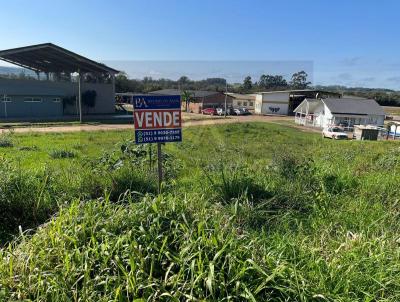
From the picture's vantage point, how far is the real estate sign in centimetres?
424

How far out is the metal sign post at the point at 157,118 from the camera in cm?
424

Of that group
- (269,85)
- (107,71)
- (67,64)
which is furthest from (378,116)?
(269,85)

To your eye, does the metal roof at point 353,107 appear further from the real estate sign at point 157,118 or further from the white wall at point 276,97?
the real estate sign at point 157,118

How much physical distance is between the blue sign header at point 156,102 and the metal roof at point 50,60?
1283 inches

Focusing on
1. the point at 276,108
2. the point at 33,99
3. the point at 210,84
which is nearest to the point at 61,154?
the point at 33,99

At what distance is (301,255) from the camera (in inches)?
104

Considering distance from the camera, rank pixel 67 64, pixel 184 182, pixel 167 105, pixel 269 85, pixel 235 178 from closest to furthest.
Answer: pixel 167 105 < pixel 235 178 < pixel 184 182 < pixel 67 64 < pixel 269 85

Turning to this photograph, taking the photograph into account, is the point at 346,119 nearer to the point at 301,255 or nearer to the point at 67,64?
the point at 67,64

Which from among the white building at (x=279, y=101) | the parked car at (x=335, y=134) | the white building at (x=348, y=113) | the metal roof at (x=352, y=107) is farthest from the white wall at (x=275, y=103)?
the parked car at (x=335, y=134)

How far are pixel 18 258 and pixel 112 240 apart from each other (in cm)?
74

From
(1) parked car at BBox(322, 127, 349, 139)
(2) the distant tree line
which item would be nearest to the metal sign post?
(1) parked car at BBox(322, 127, 349, 139)

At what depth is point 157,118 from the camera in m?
4.34

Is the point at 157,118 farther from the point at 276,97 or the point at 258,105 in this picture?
the point at 258,105

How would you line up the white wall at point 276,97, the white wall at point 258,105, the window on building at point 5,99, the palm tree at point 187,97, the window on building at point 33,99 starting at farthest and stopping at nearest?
the white wall at point 258,105, the white wall at point 276,97, the palm tree at point 187,97, the window on building at point 33,99, the window on building at point 5,99
